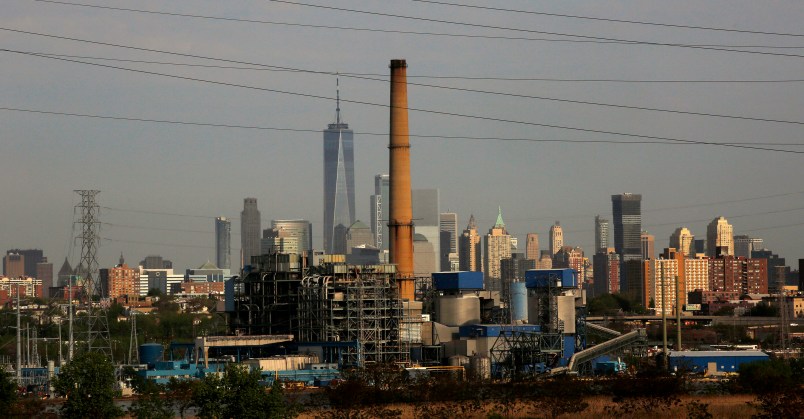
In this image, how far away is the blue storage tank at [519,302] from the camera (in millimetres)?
123625

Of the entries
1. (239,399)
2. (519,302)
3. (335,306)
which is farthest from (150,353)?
(239,399)

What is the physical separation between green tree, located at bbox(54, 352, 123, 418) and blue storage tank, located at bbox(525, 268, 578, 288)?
61.1 m

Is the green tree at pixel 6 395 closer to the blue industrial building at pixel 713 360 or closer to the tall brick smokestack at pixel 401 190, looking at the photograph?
the tall brick smokestack at pixel 401 190

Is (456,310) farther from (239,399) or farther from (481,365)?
(239,399)

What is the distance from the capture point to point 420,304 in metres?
118

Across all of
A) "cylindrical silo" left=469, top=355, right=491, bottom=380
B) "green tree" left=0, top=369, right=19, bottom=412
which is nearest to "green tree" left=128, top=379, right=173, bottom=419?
"green tree" left=0, top=369, right=19, bottom=412

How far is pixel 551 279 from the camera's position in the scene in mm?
121688

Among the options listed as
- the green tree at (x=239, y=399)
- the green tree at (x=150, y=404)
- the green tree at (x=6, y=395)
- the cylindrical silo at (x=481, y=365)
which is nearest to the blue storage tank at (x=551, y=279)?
the cylindrical silo at (x=481, y=365)

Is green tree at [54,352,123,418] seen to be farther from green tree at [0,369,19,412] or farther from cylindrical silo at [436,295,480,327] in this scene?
cylindrical silo at [436,295,480,327]

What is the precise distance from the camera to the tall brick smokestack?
391 feet

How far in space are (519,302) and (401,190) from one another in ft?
50.6

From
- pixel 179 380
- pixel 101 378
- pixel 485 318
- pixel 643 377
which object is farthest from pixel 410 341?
pixel 101 378

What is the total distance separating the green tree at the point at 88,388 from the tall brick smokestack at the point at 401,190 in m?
54.6

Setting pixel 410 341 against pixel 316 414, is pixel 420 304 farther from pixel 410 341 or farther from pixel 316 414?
pixel 316 414
